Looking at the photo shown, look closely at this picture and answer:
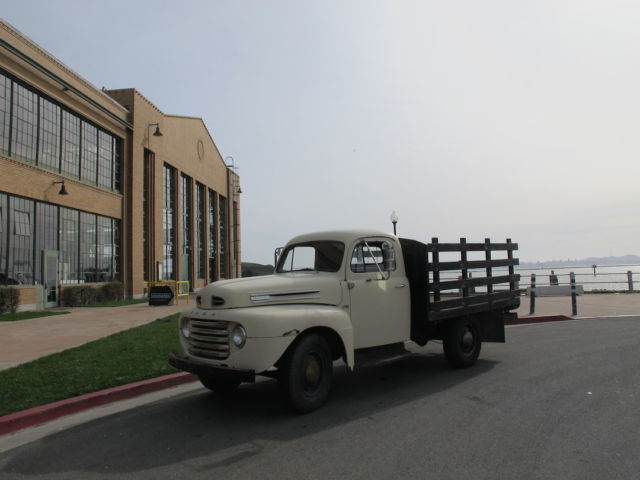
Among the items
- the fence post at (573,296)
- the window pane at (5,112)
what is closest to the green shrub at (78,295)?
the window pane at (5,112)

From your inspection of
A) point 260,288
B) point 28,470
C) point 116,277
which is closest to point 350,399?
point 260,288

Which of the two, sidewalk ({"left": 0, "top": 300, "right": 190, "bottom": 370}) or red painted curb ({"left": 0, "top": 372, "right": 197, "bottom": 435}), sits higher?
sidewalk ({"left": 0, "top": 300, "right": 190, "bottom": 370})

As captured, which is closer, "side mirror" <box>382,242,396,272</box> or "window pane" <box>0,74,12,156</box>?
"side mirror" <box>382,242,396,272</box>

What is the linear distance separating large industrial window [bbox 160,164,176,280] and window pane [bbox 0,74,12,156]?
13.4 m

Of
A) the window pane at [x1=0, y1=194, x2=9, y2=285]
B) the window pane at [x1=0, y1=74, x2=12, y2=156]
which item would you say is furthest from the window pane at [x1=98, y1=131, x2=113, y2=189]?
the window pane at [x1=0, y1=194, x2=9, y2=285]

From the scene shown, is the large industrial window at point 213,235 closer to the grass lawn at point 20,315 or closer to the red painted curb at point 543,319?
the grass lawn at point 20,315

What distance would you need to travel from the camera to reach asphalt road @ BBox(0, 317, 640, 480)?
12.1 ft

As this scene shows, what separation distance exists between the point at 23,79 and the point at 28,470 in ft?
60.4

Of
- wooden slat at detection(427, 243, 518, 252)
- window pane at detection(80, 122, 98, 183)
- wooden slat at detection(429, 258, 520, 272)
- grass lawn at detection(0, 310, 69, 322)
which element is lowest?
grass lawn at detection(0, 310, 69, 322)

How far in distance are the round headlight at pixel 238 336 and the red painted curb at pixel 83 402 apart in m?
2.21

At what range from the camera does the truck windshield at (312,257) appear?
239 inches

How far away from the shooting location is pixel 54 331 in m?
11.8

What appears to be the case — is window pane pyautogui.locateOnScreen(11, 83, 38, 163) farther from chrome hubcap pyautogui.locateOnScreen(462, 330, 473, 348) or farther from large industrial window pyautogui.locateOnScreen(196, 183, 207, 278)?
large industrial window pyautogui.locateOnScreen(196, 183, 207, 278)

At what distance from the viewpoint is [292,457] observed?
391cm
